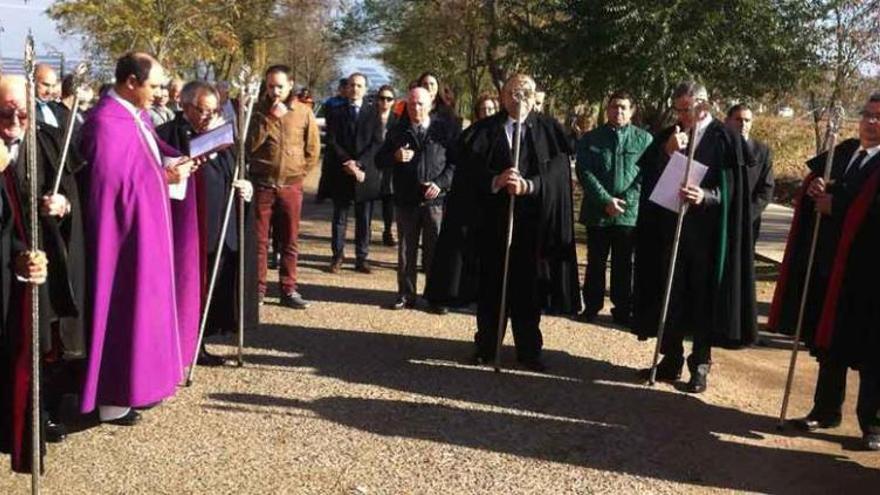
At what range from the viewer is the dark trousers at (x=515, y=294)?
7.17 m

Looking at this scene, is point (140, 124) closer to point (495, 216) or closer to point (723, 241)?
point (495, 216)

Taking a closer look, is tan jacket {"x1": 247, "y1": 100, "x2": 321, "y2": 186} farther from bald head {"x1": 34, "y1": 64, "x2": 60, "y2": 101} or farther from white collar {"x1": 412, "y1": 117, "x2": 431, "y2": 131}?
bald head {"x1": 34, "y1": 64, "x2": 60, "y2": 101}

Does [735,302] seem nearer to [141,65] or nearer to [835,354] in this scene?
[835,354]

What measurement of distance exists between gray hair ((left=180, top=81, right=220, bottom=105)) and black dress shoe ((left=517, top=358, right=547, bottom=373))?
297cm

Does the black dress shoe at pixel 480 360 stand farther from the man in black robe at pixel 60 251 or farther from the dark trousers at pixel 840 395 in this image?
the man in black robe at pixel 60 251

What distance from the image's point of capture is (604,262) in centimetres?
896

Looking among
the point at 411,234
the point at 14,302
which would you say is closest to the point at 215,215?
the point at 14,302

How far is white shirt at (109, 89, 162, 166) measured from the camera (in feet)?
17.6

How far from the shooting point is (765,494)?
516 centimetres

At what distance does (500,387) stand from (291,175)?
2942mm

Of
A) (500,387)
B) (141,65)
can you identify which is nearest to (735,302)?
(500,387)

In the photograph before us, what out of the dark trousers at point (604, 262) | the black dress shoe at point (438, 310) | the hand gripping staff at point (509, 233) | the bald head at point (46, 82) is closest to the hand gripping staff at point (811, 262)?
the hand gripping staff at point (509, 233)

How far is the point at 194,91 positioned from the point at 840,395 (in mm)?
4707

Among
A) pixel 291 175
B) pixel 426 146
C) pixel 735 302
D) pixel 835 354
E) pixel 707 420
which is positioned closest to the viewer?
pixel 835 354
